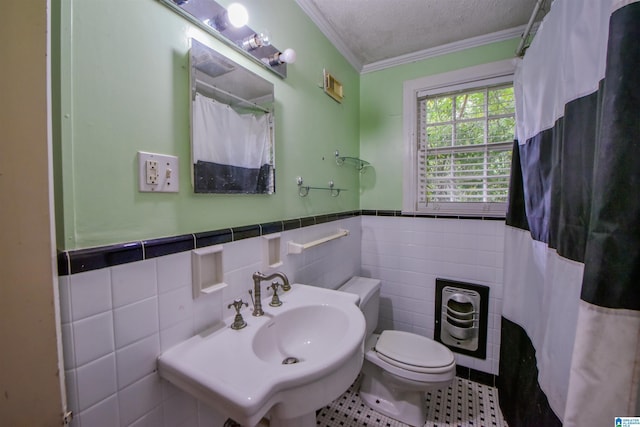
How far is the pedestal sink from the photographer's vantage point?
599 mm

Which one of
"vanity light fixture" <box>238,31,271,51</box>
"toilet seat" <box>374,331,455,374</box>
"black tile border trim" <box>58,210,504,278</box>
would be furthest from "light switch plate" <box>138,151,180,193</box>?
"toilet seat" <box>374,331,455,374</box>

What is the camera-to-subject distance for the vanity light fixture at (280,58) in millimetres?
1064

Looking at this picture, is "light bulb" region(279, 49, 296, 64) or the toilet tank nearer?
"light bulb" region(279, 49, 296, 64)

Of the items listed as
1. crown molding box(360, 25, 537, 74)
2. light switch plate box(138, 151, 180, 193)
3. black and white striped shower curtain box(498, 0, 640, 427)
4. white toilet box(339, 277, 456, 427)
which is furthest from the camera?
crown molding box(360, 25, 537, 74)

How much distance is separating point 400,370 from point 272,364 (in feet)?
3.09

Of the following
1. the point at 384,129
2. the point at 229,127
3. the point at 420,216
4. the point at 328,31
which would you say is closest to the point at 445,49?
A: the point at 384,129

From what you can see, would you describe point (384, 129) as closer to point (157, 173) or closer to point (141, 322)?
point (157, 173)

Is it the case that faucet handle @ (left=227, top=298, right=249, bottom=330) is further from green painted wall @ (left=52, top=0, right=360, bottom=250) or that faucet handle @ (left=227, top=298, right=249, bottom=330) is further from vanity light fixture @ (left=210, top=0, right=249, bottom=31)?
vanity light fixture @ (left=210, top=0, right=249, bottom=31)

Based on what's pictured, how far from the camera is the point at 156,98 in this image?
0.74 meters

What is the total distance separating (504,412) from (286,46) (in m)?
2.30

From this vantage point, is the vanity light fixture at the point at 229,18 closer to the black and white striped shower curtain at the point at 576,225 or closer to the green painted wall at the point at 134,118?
the green painted wall at the point at 134,118

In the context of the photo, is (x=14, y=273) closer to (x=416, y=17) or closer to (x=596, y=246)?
(x=596, y=246)

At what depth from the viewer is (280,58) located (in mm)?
1089

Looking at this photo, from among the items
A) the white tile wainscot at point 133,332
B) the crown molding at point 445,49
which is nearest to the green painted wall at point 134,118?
the white tile wainscot at point 133,332
